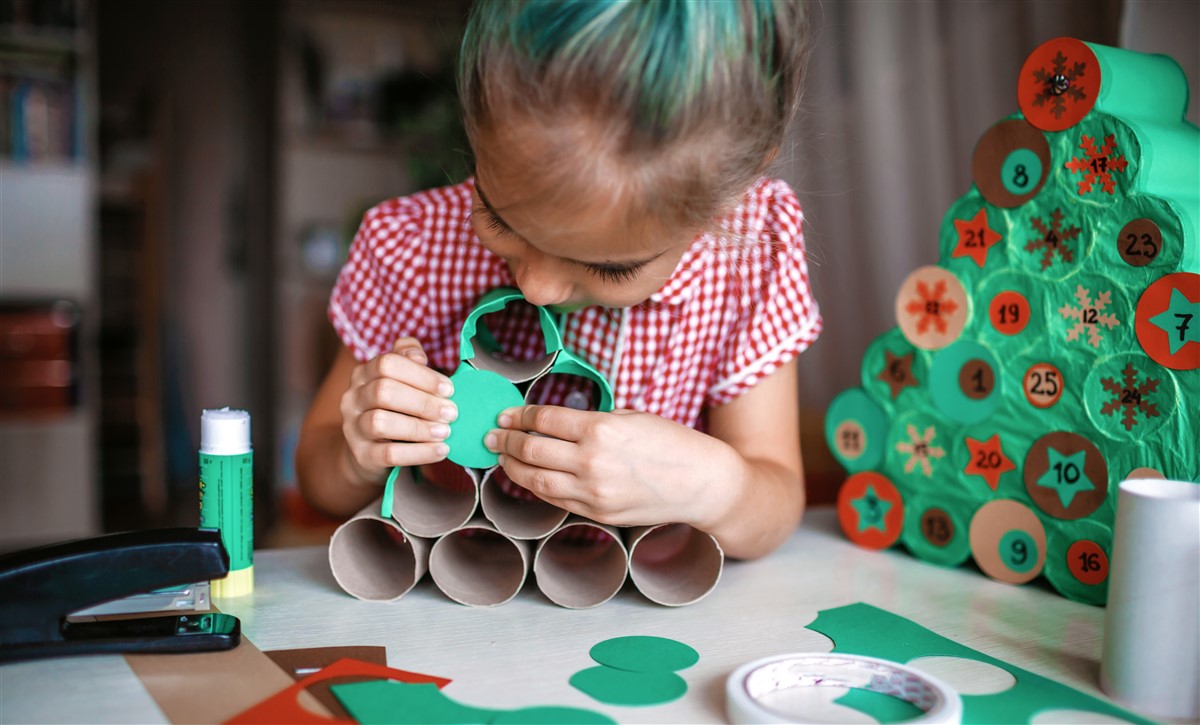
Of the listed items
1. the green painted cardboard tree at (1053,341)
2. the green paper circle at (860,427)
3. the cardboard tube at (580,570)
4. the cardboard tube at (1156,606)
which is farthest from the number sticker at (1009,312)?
the cardboard tube at (580,570)

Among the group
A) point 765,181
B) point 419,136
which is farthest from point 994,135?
point 419,136

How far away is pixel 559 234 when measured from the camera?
60cm

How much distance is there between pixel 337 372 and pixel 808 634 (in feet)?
1.70

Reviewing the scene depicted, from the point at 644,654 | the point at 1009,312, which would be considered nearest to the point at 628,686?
the point at 644,654

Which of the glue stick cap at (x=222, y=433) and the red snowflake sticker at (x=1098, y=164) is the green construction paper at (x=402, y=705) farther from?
the red snowflake sticker at (x=1098, y=164)

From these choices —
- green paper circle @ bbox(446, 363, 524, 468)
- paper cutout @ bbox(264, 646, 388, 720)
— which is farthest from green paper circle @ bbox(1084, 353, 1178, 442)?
paper cutout @ bbox(264, 646, 388, 720)

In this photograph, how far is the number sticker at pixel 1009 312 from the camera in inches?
31.4

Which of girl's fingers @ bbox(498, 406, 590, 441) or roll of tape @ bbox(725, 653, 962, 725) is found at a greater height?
girl's fingers @ bbox(498, 406, 590, 441)

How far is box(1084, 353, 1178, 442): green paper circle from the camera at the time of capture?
2.28 feet

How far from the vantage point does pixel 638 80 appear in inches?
20.9

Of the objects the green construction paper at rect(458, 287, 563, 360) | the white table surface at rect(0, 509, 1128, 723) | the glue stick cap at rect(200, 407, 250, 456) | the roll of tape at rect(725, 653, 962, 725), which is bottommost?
the white table surface at rect(0, 509, 1128, 723)

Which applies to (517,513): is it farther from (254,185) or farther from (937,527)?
(254,185)

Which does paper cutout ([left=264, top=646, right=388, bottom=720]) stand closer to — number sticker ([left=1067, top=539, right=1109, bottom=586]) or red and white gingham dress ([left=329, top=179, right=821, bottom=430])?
red and white gingham dress ([left=329, top=179, right=821, bottom=430])

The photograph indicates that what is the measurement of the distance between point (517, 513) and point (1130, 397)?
47 cm
